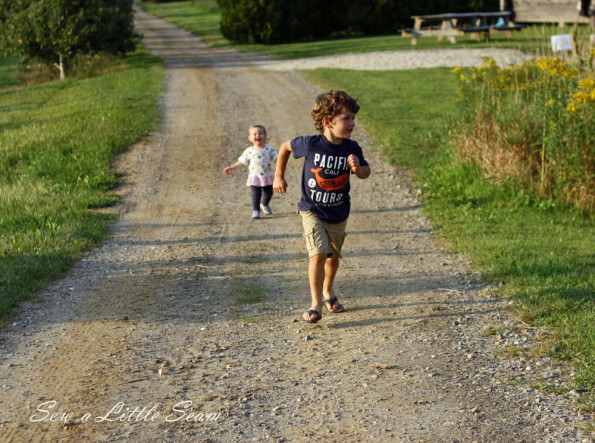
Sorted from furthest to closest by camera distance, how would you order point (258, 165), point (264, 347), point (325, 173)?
point (258, 165), point (325, 173), point (264, 347)

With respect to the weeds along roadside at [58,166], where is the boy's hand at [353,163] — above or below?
above

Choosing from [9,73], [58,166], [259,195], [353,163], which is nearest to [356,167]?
[353,163]

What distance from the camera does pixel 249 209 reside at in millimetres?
9586

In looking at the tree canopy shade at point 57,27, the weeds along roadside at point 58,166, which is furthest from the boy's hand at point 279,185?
the tree canopy shade at point 57,27

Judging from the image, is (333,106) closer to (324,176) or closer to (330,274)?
(324,176)

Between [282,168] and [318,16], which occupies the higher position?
[318,16]

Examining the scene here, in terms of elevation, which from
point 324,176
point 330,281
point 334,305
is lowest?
point 334,305

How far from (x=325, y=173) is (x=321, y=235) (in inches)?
18.5

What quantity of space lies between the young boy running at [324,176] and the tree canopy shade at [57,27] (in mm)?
19123

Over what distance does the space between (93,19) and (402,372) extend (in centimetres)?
2168

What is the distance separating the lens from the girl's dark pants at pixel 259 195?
899cm

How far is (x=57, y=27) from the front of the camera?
2294 cm

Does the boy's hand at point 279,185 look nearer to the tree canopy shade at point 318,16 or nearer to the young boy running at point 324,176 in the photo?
the young boy running at point 324,176

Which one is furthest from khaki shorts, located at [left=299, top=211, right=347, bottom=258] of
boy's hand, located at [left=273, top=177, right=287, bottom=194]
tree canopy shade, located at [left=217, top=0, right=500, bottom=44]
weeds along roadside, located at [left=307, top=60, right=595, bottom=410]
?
tree canopy shade, located at [left=217, top=0, right=500, bottom=44]
